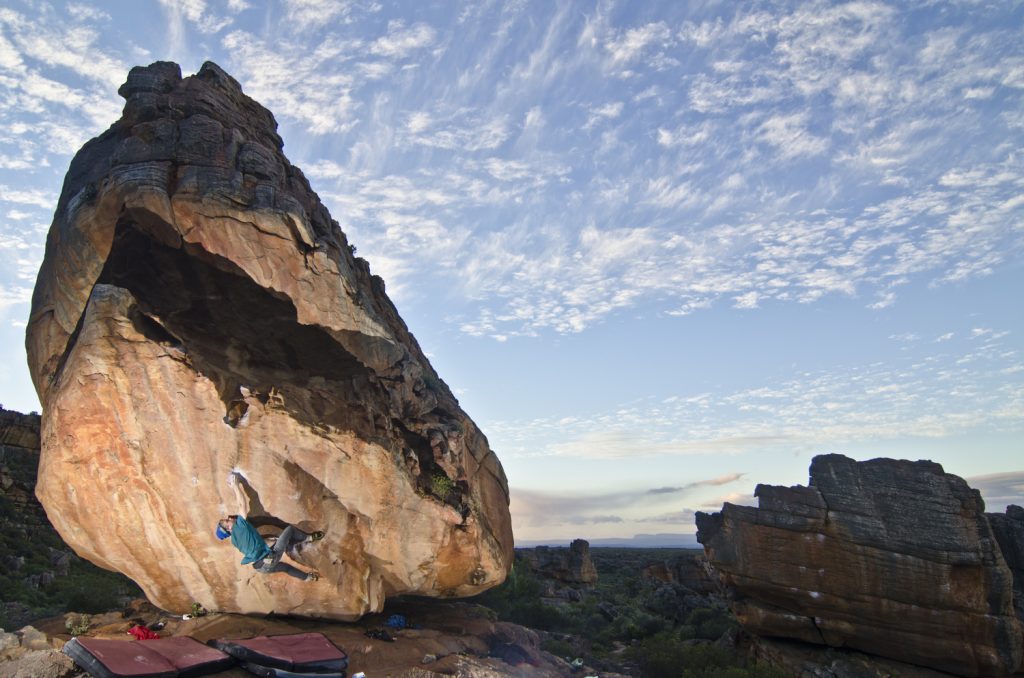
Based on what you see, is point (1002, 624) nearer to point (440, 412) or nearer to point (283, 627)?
point (440, 412)

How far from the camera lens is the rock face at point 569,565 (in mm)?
48250

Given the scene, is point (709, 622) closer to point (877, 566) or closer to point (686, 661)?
point (686, 661)

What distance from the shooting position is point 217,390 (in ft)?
43.7

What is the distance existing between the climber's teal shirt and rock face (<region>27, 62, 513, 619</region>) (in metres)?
0.57

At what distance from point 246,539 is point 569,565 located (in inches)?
1577

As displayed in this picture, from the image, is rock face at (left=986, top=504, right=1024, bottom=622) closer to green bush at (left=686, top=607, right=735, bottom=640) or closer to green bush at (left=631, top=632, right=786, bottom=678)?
green bush at (left=631, top=632, right=786, bottom=678)

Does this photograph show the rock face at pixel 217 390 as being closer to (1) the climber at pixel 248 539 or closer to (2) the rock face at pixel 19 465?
(1) the climber at pixel 248 539

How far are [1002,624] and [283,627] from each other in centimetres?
2023

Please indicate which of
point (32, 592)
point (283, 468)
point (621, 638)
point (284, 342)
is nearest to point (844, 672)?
point (621, 638)

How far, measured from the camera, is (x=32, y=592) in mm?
20297

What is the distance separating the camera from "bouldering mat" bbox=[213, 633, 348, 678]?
1209cm

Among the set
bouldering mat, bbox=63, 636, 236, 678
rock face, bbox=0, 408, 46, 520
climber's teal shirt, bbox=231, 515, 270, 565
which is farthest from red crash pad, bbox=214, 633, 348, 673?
rock face, bbox=0, 408, 46, 520

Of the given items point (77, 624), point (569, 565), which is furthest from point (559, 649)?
point (569, 565)

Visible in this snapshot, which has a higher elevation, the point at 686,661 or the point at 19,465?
the point at 19,465
